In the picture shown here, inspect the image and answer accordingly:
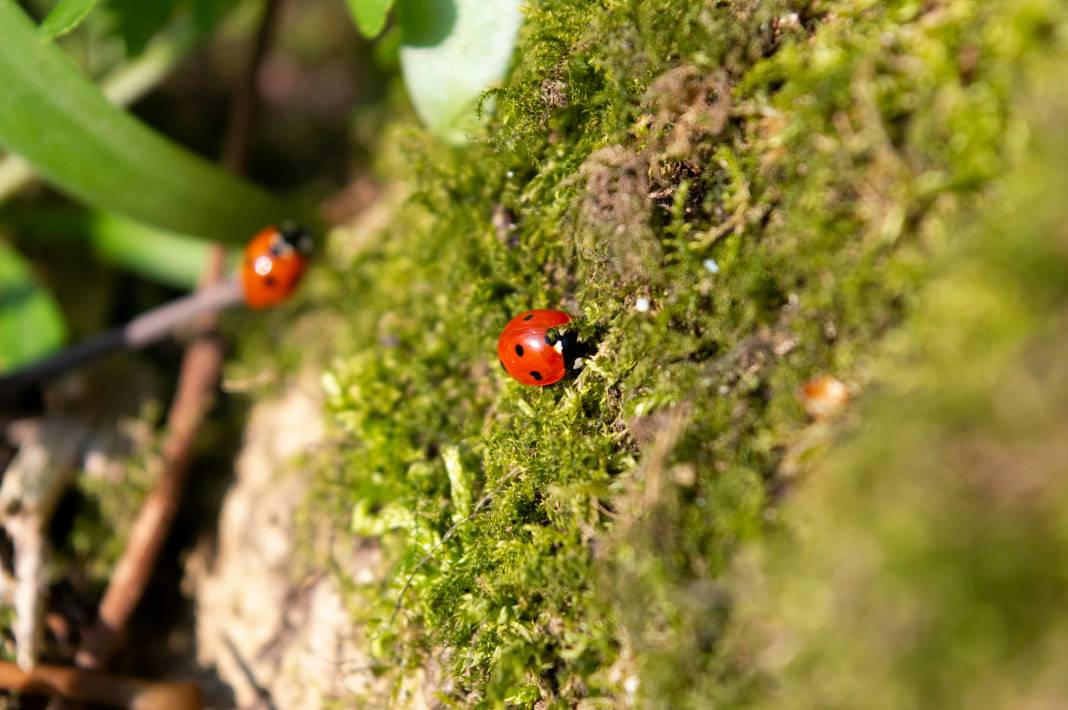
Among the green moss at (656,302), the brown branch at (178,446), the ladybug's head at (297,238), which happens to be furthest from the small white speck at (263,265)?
the green moss at (656,302)

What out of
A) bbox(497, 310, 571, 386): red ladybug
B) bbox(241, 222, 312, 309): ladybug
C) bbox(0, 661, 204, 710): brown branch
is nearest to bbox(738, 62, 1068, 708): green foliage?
bbox(497, 310, 571, 386): red ladybug

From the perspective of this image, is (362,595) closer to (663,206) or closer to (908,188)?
(663,206)

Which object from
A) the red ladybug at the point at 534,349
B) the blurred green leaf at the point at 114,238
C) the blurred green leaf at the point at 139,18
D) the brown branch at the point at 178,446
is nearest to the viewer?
the red ladybug at the point at 534,349

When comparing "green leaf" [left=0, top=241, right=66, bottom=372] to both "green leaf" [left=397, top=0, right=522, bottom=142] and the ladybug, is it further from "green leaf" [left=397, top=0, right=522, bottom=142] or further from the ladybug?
"green leaf" [left=397, top=0, right=522, bottom=142]

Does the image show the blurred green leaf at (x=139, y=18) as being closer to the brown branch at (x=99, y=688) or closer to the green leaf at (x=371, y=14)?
the green leaf at (x=371, y=14)

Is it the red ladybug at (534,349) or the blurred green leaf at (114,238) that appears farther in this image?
the blurred green leaf at (114,238)

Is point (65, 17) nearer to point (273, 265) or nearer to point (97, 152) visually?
point (97, 152)

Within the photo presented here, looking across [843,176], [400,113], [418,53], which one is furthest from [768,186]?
[400,113]
